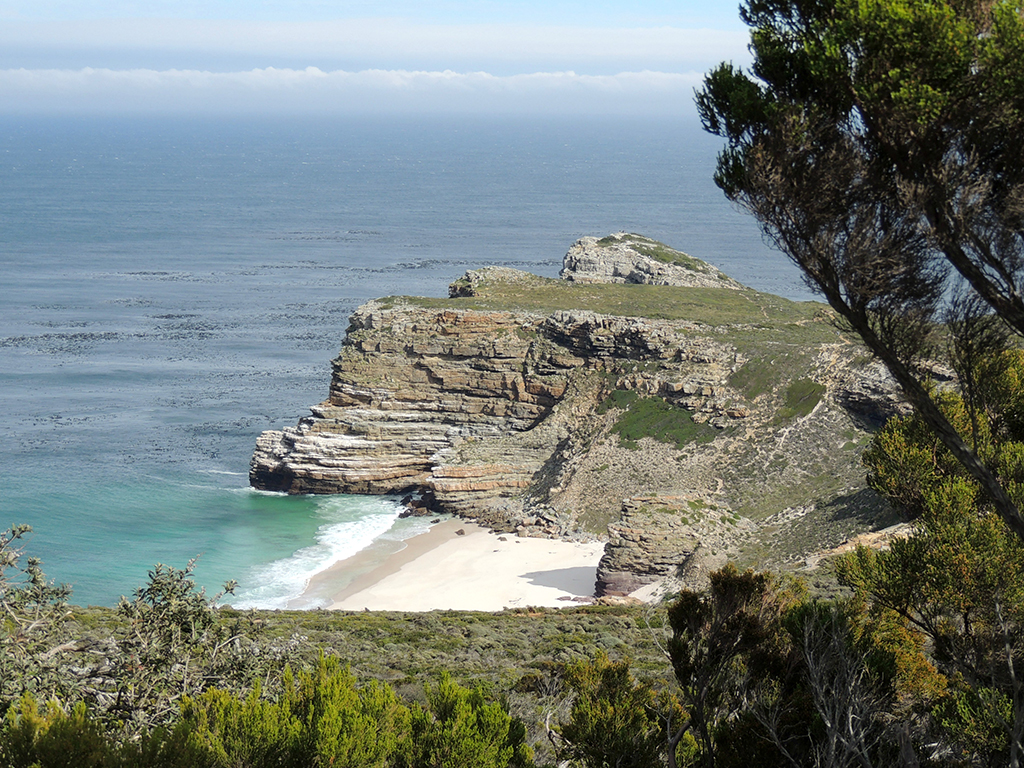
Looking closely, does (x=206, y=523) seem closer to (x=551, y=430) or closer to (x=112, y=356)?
(x=551, y=430)

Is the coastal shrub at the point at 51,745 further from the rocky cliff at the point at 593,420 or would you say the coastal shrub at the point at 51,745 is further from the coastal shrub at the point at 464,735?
the rocky cliff at the point at 593,420

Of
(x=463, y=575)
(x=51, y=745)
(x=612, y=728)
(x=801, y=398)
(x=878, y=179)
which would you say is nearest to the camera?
(x=51, y=745)

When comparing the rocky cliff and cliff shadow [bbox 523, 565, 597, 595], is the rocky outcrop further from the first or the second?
cliff shadow [bbox 523, 565, 597, 595]

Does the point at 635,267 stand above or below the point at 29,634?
above

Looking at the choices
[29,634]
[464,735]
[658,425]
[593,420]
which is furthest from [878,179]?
[593,420]

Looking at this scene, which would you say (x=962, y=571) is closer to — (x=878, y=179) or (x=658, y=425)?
(x=878, y=179)

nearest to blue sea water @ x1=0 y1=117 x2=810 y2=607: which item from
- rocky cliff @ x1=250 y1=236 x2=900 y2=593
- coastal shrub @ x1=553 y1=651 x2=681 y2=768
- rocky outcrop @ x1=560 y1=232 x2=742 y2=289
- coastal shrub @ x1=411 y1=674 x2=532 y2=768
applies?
rocky cliff @ x1=250 y1=236 x2=900 y2=593
